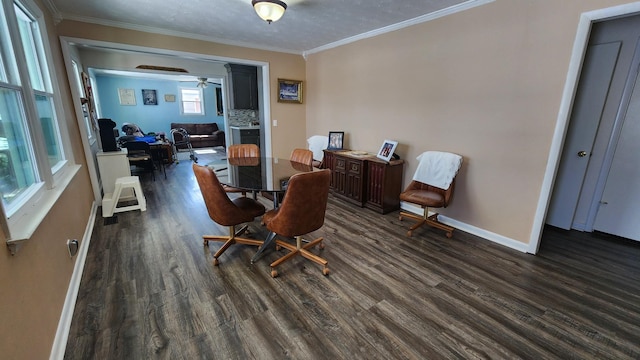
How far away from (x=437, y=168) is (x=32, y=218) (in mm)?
3288

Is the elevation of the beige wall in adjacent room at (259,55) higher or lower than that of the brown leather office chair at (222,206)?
higher

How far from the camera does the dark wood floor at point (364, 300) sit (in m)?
1.59

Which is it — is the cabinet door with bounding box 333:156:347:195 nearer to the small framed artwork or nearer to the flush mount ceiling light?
the flush mount ceiling light

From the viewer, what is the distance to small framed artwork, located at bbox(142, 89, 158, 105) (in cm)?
881

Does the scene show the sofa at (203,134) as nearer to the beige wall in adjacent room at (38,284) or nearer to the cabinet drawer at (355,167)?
the cabinet drawer at (355,167)

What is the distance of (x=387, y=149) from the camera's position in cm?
357

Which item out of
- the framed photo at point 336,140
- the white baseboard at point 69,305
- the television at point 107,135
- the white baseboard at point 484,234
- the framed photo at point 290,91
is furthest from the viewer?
the framed photo at point 290,91

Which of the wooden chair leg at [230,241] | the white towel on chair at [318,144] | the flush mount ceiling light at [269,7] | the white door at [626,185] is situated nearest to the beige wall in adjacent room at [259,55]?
the white towel on chair at [318,144]

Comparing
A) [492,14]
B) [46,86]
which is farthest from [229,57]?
[492,14]

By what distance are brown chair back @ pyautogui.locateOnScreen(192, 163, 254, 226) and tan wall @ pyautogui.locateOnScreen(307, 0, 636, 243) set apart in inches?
90.6

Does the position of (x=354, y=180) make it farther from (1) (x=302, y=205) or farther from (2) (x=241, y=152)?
(1) (x=302, y=205)

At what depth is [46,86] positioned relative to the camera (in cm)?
268

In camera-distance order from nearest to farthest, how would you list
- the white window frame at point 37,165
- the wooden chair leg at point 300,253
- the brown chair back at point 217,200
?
the white window frame at point 37,165
the brown chair back at point 217,200
the wooden chair leg at point 300,253

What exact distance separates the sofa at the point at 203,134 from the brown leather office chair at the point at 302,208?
754cm
